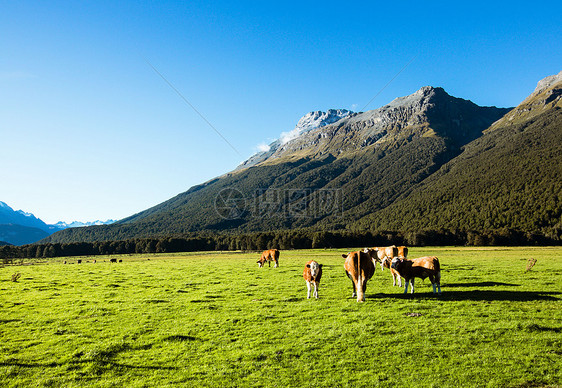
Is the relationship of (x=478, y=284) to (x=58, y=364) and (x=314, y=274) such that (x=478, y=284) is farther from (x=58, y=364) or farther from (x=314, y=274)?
(x=58, y=364)

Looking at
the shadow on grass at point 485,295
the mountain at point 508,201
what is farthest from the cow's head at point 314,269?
the mountain at point 508,201

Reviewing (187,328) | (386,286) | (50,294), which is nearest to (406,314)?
(386,286)

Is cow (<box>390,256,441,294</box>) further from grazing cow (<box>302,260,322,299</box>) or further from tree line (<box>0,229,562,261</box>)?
tree line (<box>0,229,562,261</box>)

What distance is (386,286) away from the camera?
2192 cm

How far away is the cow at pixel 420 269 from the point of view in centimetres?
1852

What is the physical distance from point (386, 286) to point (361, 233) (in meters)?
106

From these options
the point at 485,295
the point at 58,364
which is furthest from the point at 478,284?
the point at 58,364

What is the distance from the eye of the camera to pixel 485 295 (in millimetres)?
17484

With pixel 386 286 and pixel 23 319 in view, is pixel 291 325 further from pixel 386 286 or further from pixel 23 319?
pixel 23 319

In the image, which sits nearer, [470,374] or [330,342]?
[470,374]

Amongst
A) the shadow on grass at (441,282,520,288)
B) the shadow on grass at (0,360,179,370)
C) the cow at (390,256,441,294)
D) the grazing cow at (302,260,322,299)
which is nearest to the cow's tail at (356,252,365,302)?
the grazing cow at (302,260,322,299)

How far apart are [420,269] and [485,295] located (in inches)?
143

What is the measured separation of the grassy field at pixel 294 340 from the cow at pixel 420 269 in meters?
1.03

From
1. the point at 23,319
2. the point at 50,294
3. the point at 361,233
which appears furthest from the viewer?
the point at 361,233
